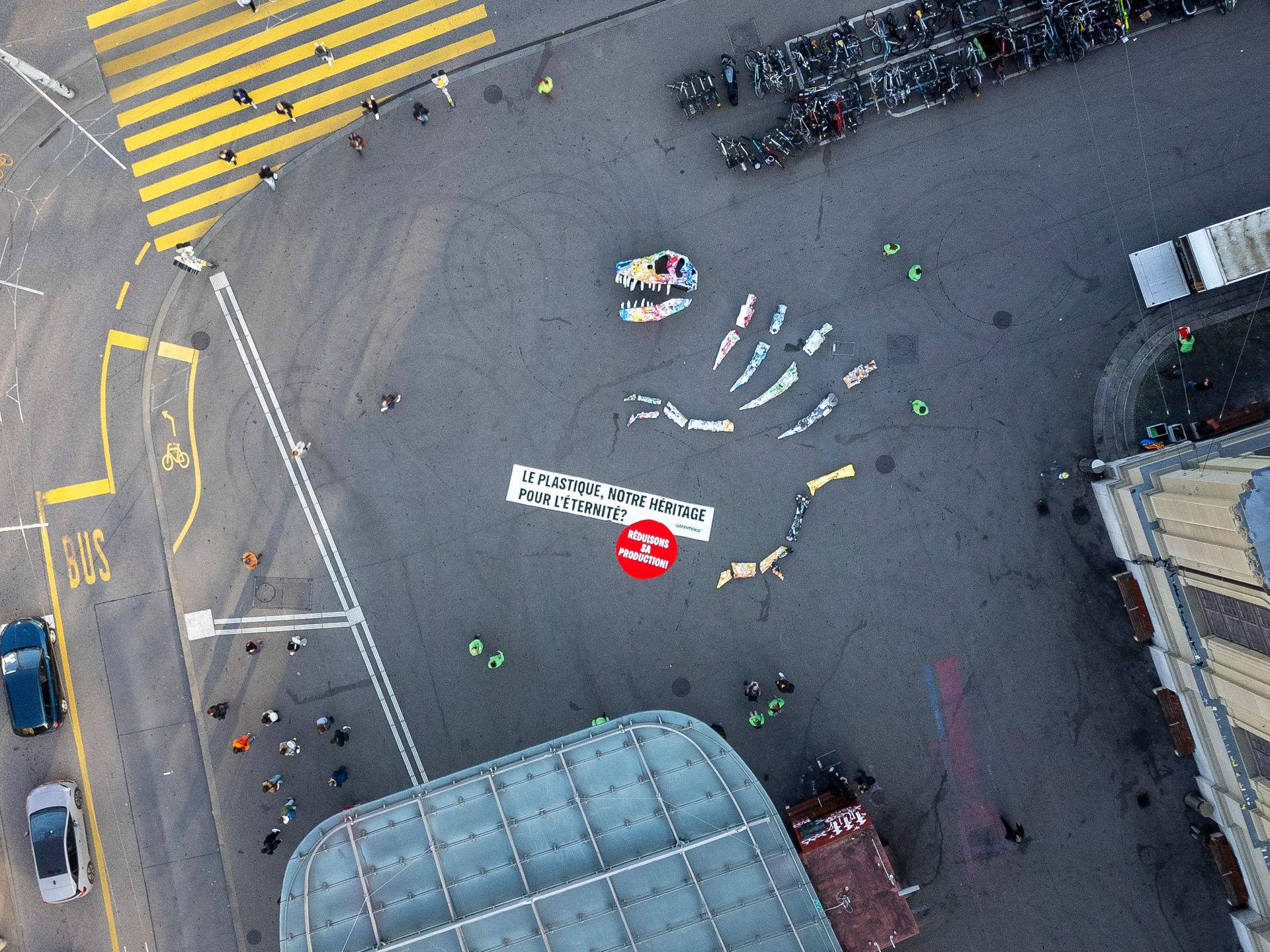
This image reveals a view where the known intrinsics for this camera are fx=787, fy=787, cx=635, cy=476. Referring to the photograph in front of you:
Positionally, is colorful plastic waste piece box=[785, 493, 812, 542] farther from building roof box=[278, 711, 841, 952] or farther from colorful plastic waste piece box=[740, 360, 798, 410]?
building roof box=[278, 711, 841, 952]

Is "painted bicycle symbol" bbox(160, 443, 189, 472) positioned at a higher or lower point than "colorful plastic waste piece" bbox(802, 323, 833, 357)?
higher

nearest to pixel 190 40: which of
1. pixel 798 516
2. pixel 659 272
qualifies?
pixel 659 272

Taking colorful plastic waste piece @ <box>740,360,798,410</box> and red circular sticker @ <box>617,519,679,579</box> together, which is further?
red circular sticker @ <box>617,519,679,579</box>

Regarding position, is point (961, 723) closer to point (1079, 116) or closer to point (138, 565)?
point (1079, 116)

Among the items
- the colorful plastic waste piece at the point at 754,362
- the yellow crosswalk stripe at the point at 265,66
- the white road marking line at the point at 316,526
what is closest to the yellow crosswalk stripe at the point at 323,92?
the yellow crosswalk stripe at the point at 265,66

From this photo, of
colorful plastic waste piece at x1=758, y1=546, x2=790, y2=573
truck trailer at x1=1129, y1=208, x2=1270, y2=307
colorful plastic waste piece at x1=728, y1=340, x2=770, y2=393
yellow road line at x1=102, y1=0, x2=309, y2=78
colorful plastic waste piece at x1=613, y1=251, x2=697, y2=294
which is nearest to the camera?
truck trailer at x1=1129, y1=208, x2=1270, y2=307

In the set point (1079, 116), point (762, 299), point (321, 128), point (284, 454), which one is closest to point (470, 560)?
point (284, 454)

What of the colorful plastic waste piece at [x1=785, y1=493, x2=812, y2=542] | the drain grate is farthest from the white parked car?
the colorful plastic waste piece at [x1=785, y1=493, x2=812, y2=542]
